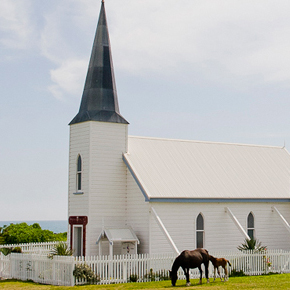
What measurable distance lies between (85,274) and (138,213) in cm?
632

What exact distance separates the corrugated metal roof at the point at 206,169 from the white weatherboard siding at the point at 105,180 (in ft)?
2.89

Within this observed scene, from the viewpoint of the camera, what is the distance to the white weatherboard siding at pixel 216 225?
102ft

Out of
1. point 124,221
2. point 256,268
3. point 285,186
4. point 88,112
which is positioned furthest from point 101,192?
point 285,186

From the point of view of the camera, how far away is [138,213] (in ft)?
103

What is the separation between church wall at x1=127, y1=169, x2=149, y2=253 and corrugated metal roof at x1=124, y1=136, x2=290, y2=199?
0.74m

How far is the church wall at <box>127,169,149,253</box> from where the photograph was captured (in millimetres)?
30609

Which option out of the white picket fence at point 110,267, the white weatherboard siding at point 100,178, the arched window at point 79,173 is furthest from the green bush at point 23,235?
the white picket fence at point 110,267

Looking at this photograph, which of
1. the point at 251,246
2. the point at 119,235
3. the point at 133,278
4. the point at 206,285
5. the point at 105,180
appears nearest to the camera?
the point at 206,285

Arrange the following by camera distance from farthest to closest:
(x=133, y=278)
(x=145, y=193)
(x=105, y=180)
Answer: (x=105, y=180) < (x=145, y=193) < (x=133, y=278)

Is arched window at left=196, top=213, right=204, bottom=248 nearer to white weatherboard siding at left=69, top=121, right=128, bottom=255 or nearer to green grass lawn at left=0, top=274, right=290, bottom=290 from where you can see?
white weatherboard siding at left=69, top=121, right=128, bottom=255

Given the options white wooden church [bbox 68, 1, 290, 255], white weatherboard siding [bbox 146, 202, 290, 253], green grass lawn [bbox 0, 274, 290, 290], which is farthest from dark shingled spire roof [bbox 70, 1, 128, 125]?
green grass lawn [bbox 0, 274, 290, 290]

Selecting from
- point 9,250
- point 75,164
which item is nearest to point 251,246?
point 75,164

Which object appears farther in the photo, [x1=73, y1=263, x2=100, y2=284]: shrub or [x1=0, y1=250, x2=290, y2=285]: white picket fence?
[x1=0, y1=250, x2=290, y2=285]: white picket fence

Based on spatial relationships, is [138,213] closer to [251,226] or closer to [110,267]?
[110,267]
